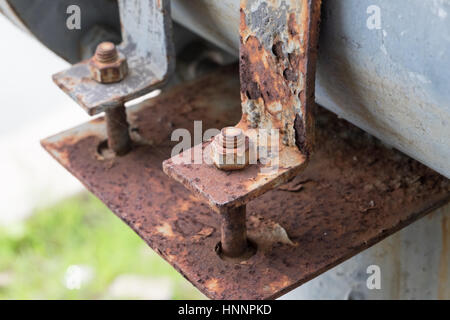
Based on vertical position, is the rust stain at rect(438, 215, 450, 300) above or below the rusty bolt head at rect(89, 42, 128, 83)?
below

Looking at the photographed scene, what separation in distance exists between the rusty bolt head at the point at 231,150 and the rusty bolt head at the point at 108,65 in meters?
0.35

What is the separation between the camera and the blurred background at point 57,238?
3.36 m

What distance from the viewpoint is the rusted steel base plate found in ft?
4.24

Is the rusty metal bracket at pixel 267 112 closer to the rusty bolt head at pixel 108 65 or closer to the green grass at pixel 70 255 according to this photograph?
the rusty bolt head at pixel 108 65

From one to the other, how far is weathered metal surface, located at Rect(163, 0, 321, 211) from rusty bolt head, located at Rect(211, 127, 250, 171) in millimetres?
14

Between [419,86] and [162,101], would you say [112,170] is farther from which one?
[419,86]

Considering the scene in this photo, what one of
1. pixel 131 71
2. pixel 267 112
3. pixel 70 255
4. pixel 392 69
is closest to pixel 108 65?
pixel 131 71

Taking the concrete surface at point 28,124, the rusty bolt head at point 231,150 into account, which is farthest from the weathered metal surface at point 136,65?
the concrete surface at point 28,124

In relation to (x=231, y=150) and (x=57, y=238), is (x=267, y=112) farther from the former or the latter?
(x=57, y=238)

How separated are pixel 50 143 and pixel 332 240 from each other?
26.0 inches

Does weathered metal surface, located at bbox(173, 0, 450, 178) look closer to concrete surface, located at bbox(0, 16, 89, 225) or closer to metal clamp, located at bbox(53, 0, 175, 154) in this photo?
metal clamp, located at bbox(53, 0, 175, 154)

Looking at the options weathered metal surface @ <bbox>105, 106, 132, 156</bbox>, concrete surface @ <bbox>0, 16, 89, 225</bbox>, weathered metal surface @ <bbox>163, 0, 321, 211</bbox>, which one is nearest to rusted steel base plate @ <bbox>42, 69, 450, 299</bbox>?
weathered metal surface @ <bbox>105, 106, 132, 156</bbox>

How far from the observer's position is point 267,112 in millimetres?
1264
